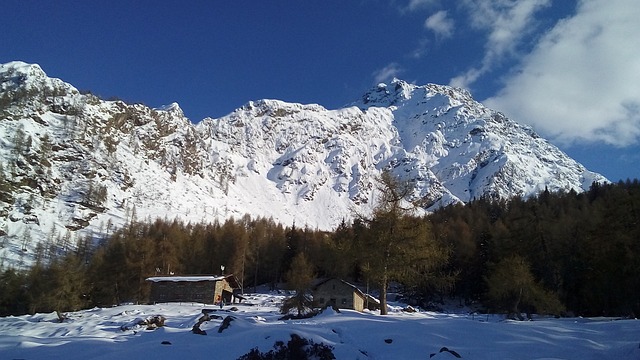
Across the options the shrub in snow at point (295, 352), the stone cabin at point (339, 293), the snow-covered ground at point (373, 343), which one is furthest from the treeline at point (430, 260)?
the shrub in snow at point (295, 352)

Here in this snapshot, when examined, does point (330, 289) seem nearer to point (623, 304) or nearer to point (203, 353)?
point (623, 304)

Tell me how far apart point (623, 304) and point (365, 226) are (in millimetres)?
27198

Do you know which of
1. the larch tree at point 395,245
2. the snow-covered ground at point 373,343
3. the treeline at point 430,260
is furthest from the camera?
the treeline at point 430,260

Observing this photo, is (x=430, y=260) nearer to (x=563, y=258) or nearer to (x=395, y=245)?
(x=395, y=245)

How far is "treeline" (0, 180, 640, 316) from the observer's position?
28078 mm

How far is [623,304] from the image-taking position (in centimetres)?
3853

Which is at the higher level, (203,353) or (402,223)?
(402,223)

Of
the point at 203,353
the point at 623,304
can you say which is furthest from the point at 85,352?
the point at 623,304

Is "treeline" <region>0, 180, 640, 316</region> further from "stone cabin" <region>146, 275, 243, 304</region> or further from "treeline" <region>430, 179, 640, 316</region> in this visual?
"stone cabin" <region>146, 275, 243, 304</region>

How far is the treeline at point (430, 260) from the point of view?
2808 centimetres

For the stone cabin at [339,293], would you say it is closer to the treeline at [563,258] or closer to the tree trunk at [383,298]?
the treeline at [563,258]

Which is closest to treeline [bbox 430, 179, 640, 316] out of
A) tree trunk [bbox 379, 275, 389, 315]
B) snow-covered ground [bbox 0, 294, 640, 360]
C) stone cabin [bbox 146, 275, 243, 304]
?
tree trunk [bbox 379, 275, 389, 315]

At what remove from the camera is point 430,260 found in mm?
27531

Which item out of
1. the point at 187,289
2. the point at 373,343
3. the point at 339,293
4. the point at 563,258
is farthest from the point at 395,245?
the point at 563,258
